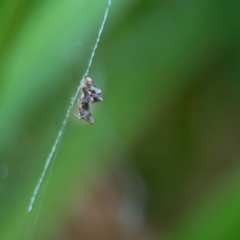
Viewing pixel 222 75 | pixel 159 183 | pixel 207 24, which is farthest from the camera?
pixel 159 183

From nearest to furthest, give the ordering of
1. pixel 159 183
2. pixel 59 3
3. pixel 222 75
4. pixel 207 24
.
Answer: pixel 59 3 < pixel 207 24 < pixel 222 75 < pixel 159 183

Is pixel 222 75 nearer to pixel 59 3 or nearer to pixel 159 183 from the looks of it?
pixel 159 183

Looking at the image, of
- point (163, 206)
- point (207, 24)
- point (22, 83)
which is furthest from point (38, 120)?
point (163, 206)

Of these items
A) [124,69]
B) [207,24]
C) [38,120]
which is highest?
[207,24]
